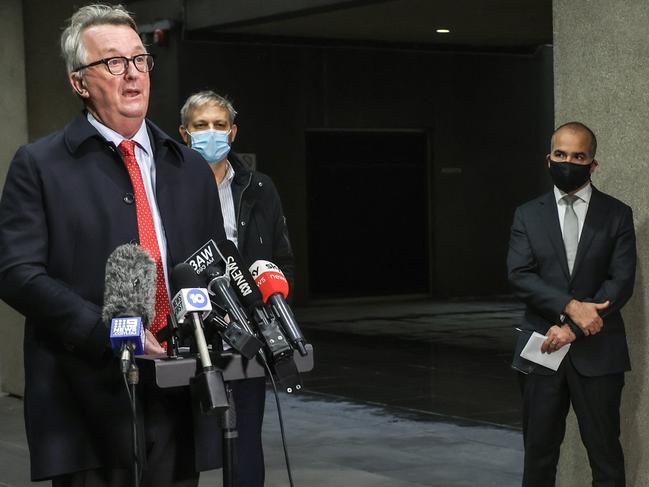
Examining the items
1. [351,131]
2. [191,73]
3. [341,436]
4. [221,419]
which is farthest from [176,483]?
[351,131]

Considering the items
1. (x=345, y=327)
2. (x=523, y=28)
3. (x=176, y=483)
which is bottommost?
(x=345, y=327)

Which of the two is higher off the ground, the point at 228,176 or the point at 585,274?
the point at 228,176

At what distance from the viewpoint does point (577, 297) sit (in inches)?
229

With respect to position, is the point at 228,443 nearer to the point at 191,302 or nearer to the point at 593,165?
the point at 191,302

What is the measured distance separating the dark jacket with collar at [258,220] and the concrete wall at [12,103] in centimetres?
513

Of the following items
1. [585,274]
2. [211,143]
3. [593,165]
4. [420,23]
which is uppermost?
[420,23]

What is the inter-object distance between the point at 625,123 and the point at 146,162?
133 inches

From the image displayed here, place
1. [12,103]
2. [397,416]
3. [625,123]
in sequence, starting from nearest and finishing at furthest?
[625,123], [397,416], [12,103]

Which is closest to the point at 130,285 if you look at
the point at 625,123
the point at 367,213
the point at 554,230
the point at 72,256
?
the point at 72,256

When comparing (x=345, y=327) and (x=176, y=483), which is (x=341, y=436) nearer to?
(x=176, y=483)

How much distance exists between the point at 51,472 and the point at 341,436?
5.81 m

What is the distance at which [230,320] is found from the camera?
3000 mm

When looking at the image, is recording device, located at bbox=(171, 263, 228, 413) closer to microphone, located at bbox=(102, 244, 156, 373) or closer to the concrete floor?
microphone, located at bbox=(102, 244, 156, 373)

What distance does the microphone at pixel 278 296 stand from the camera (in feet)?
9.85
